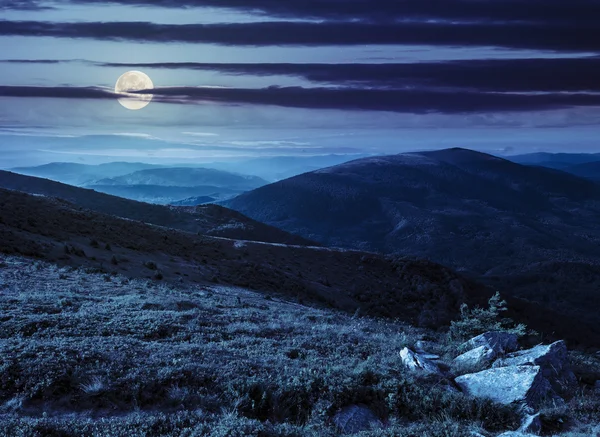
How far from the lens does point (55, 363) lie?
27.3ft

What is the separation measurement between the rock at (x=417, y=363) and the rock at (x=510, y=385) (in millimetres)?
554

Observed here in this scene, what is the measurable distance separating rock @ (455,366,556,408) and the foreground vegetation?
1.36 feet

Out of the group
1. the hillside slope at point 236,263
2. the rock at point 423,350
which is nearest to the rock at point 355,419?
the rock at point 423,350

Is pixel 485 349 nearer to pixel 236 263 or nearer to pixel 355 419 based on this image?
pixel 355 419

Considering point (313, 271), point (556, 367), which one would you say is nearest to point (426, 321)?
point (313, 271)

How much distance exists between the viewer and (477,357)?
35.3 ft

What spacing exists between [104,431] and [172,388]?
1.72 metres

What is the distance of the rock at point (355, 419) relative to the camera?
24.8 ft

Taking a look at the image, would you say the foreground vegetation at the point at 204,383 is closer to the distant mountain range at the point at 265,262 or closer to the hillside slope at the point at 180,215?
the distant mountain range at the point at 265,262

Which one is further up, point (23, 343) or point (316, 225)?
point (23, 343)

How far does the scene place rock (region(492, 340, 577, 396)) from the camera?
32.8 feet

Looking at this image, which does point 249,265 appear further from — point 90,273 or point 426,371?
point 426,371

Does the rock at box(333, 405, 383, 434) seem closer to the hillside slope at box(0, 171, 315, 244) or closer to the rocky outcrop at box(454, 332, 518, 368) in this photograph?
the rocky outcrop at box(454, 332, 518, 368)

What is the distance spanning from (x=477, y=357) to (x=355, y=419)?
14.4 feet
